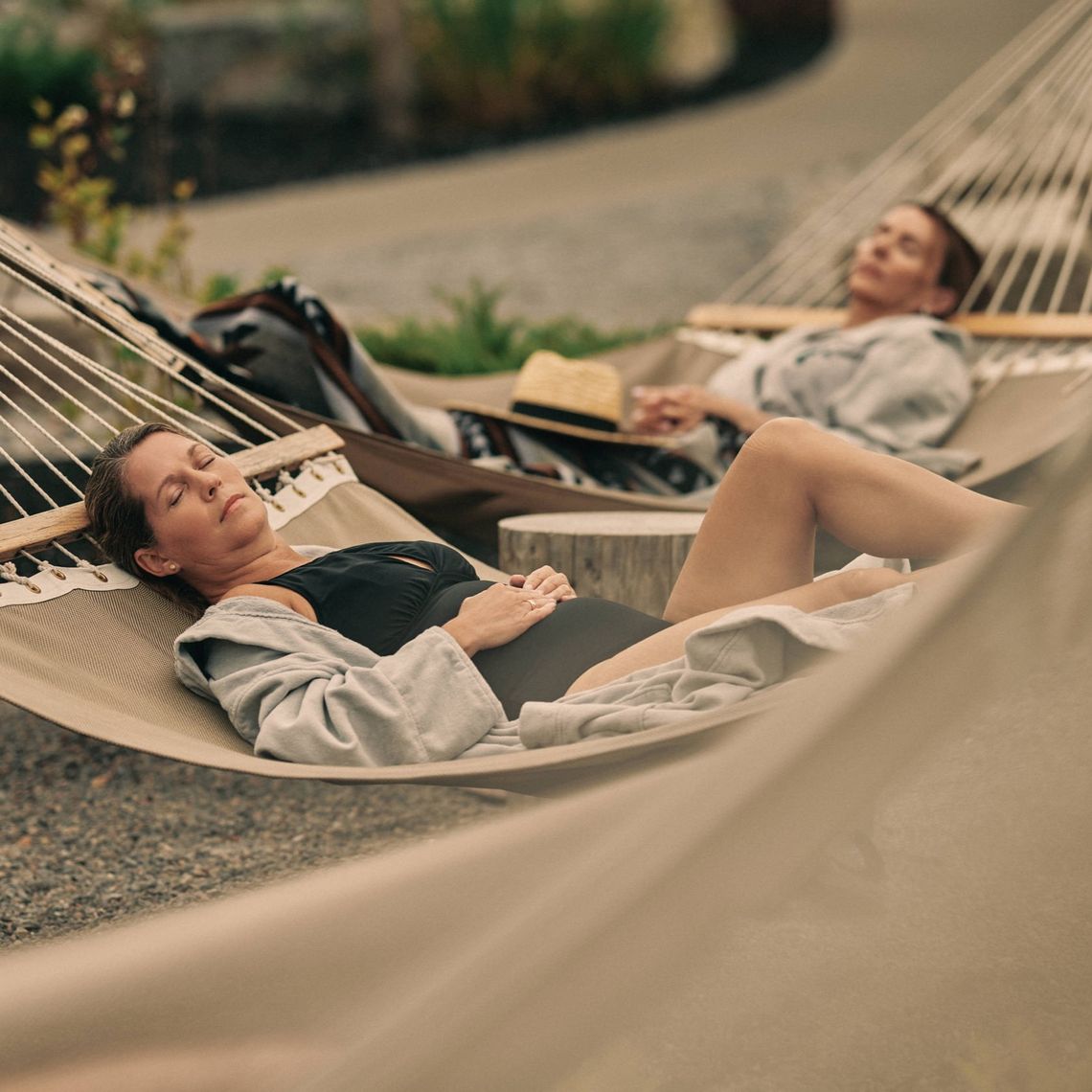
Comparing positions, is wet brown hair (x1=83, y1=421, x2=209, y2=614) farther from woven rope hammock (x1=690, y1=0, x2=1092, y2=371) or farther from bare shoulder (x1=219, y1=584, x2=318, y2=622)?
woven rope hammock (x1=690, y1=0, x2=1092, y2=371)

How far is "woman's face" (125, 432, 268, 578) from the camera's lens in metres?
1.90

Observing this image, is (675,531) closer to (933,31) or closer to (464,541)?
(464,541)

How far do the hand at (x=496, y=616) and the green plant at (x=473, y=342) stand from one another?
94.9 inches

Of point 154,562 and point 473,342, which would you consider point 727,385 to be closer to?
point 473,342

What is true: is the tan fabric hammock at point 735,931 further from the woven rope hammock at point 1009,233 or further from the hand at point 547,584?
the woven rope hammock at point 1009,233

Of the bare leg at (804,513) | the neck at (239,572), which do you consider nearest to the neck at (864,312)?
the bare leg at (804,513)

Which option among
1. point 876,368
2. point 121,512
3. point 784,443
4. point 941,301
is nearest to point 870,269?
point 941,301

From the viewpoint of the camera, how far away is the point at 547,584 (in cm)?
201

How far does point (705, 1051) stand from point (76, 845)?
1.63m

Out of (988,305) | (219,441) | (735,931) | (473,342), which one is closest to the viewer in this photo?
(735,931)

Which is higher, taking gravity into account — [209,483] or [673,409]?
[209,483]

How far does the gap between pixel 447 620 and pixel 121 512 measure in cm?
48

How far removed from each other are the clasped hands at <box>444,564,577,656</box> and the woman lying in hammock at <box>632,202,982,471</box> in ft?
3.82

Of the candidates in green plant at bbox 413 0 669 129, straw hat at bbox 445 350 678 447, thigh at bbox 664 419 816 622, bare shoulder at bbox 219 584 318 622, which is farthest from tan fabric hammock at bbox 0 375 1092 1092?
green plant at bbox 413 0 669 129
